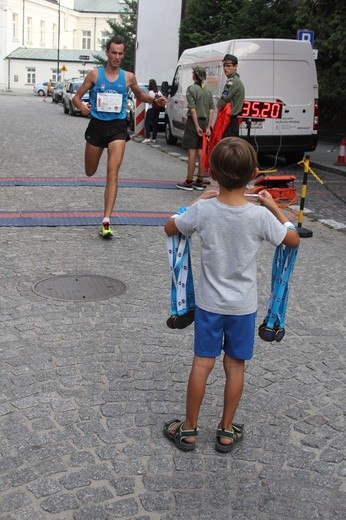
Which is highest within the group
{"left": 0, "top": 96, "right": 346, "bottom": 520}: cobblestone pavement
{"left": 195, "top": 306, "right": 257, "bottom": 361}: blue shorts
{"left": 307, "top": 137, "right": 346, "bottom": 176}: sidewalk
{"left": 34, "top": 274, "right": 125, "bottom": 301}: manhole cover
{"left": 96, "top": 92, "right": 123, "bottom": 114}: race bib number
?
{"left": 96, "top": 92, "right": 123, "bottom": 114}: race bib number

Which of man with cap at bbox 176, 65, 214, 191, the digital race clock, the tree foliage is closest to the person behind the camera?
man with cap at bbox 176, 65, 214, 191

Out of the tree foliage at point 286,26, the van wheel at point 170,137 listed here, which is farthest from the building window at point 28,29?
the van wheel at point 170,137

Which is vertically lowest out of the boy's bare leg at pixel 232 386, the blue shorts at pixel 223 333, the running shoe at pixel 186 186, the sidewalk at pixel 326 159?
the sidewalk at pixel 326 159

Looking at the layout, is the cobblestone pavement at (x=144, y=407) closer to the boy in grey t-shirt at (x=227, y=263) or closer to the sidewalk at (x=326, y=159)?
the boy in grey t-shirt at (x=227, y=263)

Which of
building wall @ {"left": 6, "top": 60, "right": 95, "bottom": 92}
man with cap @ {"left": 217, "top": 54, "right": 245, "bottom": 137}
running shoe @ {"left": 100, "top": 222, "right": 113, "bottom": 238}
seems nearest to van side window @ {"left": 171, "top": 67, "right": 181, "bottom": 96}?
man with cap @ {"left": 217, "top": 54, "right": 245, "bottom": 137}

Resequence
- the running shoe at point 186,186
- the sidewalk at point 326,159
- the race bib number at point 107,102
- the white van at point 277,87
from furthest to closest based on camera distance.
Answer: the sidewalk at point 326,159 → the white van at point 277,87 → the running shoe at point 186,186 → the race bib number at point 107,102

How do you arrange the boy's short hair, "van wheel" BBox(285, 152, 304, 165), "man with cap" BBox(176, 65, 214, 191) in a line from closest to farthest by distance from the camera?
the boy's short hair, "man with cap" BBox(176, 65, 214, 191), "van wheel" BBox(285, 152, 304, 165)

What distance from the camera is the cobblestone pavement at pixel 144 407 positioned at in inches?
121

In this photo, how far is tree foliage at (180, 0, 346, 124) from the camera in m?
18.9

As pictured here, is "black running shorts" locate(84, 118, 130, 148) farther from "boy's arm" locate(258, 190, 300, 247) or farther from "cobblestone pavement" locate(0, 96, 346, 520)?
"boy's arm" locate(258, 190, 300, 247)

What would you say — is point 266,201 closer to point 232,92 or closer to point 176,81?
point 232,92

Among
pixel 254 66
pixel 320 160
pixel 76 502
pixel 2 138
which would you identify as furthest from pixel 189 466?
pixel 2 138

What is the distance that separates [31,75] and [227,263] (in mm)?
96896

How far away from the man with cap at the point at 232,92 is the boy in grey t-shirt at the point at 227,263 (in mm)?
8491
